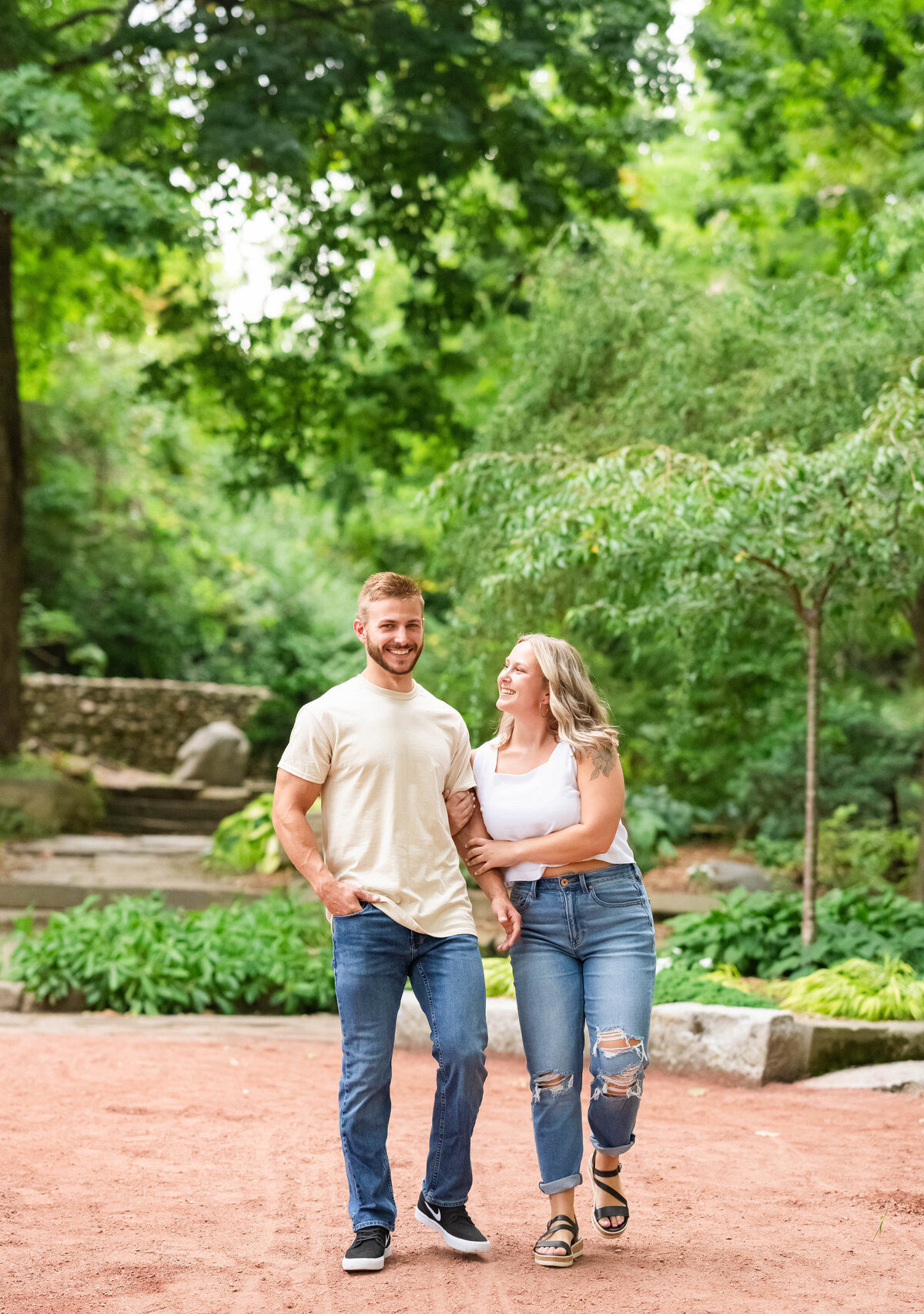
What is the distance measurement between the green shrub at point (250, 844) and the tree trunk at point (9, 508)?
2987mm

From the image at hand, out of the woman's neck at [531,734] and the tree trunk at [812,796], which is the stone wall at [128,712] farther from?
the woman's neck at [531,734]

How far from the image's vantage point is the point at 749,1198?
4.06 metres

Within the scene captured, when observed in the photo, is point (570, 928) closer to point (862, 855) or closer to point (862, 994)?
point (862, 994)

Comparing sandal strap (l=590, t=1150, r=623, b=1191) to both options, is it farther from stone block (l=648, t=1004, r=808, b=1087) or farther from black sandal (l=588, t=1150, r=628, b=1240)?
stone block (l=648, t=1004, r=808, b=1087)

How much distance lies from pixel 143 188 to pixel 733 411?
15.2 ft

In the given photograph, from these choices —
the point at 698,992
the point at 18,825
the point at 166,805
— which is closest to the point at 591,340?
the point at 698,992

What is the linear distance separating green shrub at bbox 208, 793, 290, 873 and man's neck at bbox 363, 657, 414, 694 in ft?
25.6

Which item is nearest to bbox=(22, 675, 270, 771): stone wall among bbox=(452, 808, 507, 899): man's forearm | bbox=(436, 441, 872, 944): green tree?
bbox=(436, 441, 872, 944): green tree

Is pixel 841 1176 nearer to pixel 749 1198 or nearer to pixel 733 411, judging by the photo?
pixel 749 1198

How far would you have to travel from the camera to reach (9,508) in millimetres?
12875

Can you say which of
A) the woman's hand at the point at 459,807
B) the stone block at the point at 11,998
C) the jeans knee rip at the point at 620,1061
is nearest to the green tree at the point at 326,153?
the stone block at the point at 11,998

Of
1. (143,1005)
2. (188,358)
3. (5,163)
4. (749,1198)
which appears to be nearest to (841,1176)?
(749,1198)

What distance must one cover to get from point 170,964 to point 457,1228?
444cm

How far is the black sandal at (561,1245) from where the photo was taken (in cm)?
325
